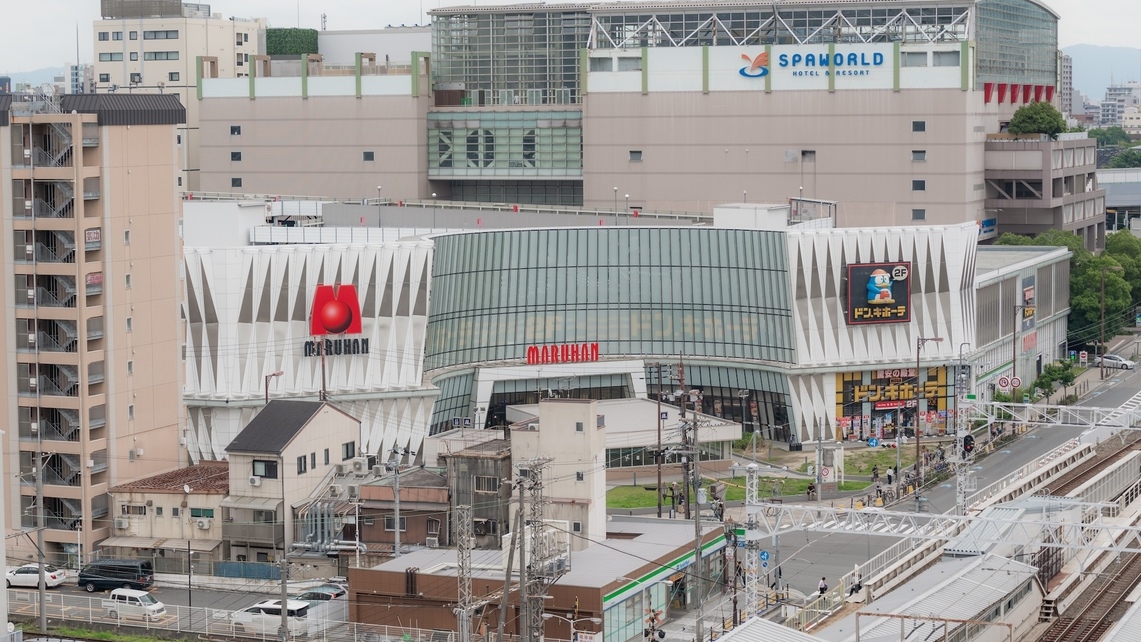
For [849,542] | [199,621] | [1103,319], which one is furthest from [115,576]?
[1103,319]

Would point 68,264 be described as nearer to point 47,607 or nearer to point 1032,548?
point 47,607

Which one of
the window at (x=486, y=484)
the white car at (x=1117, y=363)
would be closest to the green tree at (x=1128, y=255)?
the white car at (x=1117, y=363)

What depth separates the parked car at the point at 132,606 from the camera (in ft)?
236

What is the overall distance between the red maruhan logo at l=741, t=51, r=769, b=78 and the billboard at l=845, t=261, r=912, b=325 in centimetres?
3567

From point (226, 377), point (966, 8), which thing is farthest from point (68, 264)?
point (966, 8)

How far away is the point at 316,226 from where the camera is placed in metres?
117

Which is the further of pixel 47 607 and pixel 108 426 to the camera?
pixel 108 426

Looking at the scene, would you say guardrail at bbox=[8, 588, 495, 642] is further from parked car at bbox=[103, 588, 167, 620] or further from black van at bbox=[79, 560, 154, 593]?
black van at bbox=[79, 560, 154, 593]

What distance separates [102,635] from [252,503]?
10705 millimetres

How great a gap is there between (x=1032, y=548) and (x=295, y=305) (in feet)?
131

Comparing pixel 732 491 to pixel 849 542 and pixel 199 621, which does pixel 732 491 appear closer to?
pixel 849 542

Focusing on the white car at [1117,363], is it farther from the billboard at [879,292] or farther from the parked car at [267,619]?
the parked car at [267,619]

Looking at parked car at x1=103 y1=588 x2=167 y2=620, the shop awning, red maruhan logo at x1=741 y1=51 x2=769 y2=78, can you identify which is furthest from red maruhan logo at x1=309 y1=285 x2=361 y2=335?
red maruhan logo at x1=741 y1=51 x2=769 y2=78

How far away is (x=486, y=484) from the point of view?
257 feet
